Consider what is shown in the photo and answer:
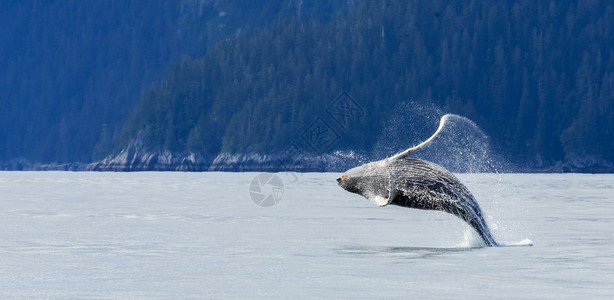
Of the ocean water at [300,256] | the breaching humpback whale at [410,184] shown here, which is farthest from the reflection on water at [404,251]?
the breaching humpback whale at [410,184]

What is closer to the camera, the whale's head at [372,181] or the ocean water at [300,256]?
the ocean water at [300,256]

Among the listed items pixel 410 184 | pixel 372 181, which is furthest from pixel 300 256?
pixel 410 184

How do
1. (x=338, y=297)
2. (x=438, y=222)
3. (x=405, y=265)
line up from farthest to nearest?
(x=438, y=222)
(x=405, y=265)
(x=338, y=297)

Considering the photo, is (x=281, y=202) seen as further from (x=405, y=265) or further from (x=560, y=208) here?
(x=405, y=265)

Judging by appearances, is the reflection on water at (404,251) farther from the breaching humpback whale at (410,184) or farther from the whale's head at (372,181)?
the whale's head at (372,181)

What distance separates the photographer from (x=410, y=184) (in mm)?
24250

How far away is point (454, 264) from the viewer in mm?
23641

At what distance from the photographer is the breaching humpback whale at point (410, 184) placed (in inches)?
955

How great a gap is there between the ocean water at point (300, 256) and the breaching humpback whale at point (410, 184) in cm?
154

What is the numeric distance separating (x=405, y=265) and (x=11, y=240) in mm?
13492

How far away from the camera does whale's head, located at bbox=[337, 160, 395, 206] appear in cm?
2425

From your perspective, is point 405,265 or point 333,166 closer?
point 405,265

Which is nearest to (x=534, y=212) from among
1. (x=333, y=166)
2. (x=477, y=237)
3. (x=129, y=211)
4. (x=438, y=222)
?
(x=438, y=222)

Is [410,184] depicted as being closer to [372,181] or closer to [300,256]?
[372,181]
